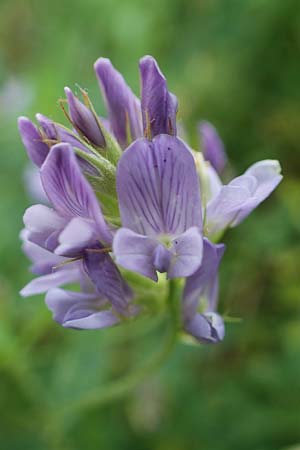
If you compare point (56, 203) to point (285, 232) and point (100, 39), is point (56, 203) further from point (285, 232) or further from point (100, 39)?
point (100, 39)

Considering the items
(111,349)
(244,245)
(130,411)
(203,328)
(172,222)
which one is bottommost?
(130,411)

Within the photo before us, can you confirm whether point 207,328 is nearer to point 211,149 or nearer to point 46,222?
point 46,222

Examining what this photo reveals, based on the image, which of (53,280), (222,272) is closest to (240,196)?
(53,280)

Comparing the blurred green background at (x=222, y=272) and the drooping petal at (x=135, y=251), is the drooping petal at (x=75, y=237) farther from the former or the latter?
the blurred green background at (x=222, y=272)

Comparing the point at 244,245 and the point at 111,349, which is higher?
the point at 244,245

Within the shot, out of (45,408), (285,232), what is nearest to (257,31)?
(285,232)
